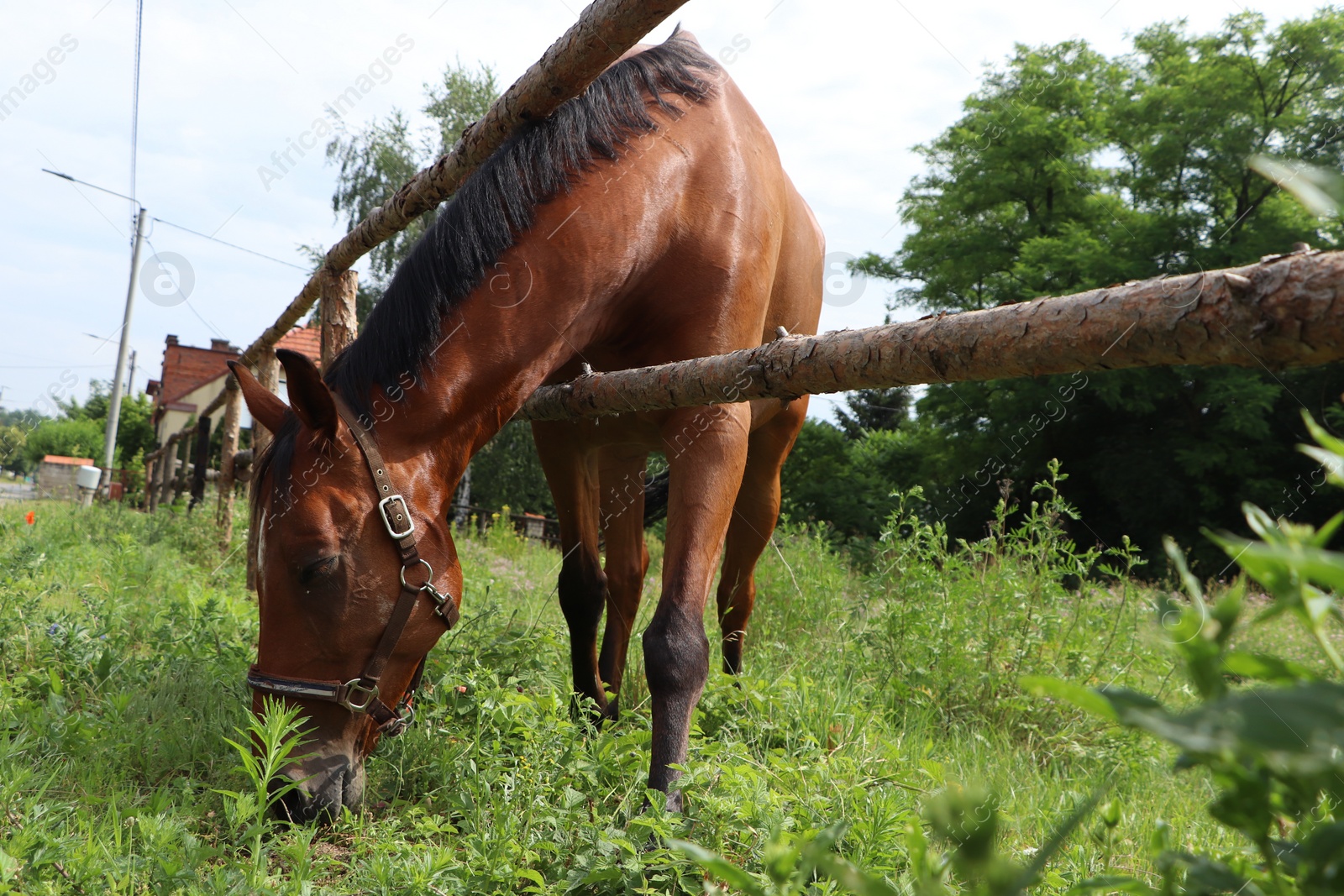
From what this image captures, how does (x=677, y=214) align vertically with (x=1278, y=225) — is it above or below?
below

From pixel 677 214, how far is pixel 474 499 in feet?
64.3

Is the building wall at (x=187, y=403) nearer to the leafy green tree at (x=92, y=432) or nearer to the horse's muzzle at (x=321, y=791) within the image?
the leafy green tree at (x=92, y=432)

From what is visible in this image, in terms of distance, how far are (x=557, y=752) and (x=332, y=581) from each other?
0.79 meters

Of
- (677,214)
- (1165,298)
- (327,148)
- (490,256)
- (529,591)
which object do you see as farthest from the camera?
(327,148)

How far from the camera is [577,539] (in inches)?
140

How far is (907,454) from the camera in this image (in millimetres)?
20859

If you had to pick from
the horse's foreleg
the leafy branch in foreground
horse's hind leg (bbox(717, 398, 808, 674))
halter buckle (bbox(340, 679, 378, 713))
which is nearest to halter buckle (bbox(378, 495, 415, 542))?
halter buckle (bbox(340, 679, 378, 713))

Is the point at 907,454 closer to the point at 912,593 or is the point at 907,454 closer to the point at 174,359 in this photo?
the point at 912,593

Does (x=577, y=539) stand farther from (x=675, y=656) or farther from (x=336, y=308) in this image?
(x=336, y=308)

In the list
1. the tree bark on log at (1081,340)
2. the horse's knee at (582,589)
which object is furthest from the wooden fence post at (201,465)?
the tree bark on log at (1081,340)

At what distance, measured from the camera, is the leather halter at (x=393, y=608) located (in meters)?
2.21

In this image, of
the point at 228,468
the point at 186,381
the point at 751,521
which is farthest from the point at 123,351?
the point at 186,381

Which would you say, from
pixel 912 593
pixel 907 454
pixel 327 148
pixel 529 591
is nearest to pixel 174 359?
pixel 327 148

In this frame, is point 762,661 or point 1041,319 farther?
point 762,661
